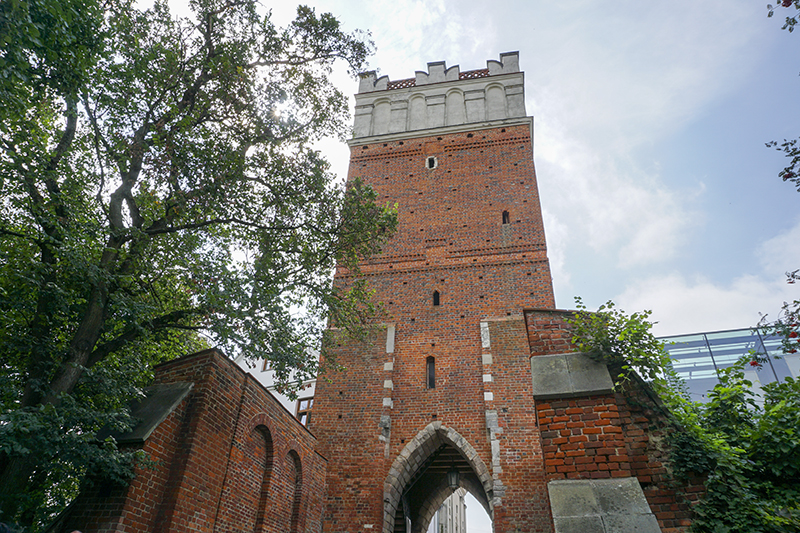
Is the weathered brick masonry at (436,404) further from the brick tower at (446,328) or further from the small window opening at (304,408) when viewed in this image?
the small window opening at (304,408)

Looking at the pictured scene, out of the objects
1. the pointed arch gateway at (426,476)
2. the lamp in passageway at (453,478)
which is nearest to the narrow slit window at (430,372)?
the pointed arch gateway at (426,476)

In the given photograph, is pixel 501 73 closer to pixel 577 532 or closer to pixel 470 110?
pixel 470 110

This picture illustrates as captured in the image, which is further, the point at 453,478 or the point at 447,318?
the point at 447,318

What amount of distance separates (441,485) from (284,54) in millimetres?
13599

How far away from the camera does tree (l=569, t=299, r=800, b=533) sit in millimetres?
4773

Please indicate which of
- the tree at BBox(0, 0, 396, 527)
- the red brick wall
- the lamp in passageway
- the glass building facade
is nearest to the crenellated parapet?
the red brick wall

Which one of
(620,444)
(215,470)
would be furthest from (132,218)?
(620,444)

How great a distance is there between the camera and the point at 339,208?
9836 millimetres

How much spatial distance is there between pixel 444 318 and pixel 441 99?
32.8 feet

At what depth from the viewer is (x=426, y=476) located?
15.7 metres

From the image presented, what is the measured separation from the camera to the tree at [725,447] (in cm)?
477

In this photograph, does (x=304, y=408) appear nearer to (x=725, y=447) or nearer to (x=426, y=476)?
(x=426, y=476)

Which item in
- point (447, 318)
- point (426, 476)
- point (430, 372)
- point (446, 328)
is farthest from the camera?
point (426, 476)

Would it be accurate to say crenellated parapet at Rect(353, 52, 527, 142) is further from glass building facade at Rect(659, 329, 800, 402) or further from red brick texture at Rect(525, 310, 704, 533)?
glass building facade at Rect(659, 329, 800, 402)
